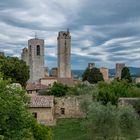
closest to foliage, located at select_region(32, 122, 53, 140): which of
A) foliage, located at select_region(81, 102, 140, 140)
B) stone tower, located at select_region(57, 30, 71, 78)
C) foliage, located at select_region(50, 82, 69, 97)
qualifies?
foliage, located at select_region(81, 102, 140, 140)

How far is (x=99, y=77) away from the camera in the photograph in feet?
320

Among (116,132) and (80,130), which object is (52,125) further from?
(116,132)

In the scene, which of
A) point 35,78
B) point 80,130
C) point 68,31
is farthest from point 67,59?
point 80,130

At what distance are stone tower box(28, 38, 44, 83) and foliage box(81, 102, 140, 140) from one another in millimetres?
72096

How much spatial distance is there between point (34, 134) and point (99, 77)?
253 feet

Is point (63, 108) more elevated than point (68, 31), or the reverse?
point (68, 31)

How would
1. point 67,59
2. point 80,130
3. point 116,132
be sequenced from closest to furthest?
point 116,132
point 80,130
point 67,59

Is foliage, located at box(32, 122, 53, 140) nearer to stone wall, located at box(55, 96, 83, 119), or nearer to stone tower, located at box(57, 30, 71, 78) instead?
stone wall, located at box(55, 96, 83, 119)

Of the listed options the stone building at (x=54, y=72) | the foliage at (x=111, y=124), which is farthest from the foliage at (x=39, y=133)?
the stone building at (x=54, y=72)

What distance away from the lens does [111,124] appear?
29.9 metres

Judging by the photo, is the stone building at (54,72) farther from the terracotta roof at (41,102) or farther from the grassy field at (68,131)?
the grassy field at (68,131)

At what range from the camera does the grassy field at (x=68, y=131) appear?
→ 32.0m

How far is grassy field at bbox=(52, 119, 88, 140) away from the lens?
31969 mm

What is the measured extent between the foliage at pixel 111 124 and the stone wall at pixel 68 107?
13001mm
